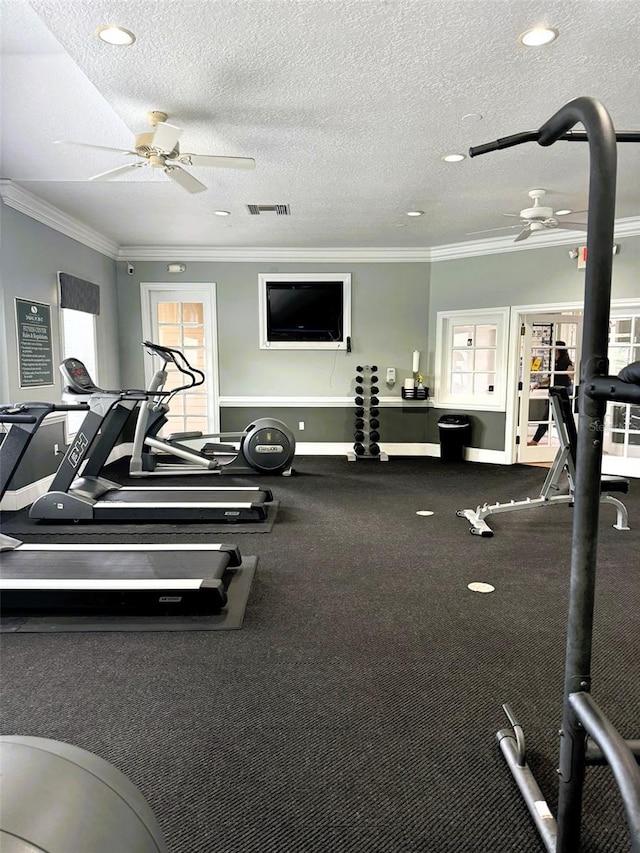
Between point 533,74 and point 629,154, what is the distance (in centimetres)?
155

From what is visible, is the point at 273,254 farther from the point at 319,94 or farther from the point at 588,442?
the point at 588,442

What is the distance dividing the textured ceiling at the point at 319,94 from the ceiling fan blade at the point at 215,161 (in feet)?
0.81

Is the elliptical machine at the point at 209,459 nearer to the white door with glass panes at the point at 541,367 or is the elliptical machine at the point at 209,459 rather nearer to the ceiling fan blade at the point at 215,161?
the ceiling fan blade at the point at 215,161

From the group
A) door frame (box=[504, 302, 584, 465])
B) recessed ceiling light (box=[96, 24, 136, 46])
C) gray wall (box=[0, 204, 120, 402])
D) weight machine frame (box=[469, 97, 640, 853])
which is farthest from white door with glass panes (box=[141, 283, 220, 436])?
weight machine frame (box=[469, 97, 640, 853])

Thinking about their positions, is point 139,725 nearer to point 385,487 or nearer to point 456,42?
point 456,42

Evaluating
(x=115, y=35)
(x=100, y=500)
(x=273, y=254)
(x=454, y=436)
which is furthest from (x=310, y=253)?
(x=115, y=35)

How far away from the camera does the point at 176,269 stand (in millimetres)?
7312

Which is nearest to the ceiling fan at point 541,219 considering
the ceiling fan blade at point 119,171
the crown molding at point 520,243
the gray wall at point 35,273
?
the crown molding at point 520,243

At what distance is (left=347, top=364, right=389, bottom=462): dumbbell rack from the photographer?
7277mm

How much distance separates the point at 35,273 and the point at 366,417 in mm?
4384

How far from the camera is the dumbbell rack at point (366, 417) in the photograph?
287 inches

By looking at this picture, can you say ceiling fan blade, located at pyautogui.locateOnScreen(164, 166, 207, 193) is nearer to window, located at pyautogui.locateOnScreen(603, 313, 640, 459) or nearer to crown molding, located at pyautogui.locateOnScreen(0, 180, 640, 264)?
crown molding, located at pyautogui.locateOnScreen(0, 180, 640, 264)

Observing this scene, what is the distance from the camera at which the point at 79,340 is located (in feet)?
21.4

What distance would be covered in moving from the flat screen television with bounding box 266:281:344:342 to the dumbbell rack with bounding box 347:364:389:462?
2.16ft
